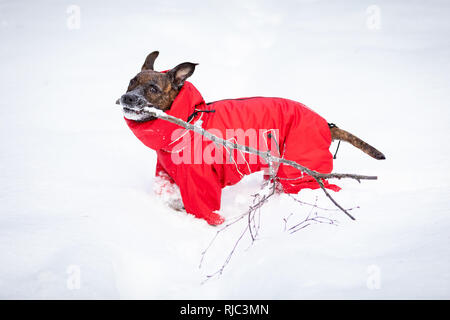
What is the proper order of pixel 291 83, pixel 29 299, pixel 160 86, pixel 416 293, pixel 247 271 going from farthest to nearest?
pixel 291 83 < pixel 160 86 < pixel 247 271 < pixel 29 299 < pixel 416 293

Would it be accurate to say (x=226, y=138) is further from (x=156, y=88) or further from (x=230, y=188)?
(x=230, y=188)

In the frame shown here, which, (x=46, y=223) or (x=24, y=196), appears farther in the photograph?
(x=24, y=196)

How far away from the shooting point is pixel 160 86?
283 cm

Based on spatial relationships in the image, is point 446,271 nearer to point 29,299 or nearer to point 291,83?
point 29,299

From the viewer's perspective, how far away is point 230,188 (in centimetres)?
372

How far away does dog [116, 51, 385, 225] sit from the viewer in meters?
2.79

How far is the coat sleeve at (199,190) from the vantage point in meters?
2.88

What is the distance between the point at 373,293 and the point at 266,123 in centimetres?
197

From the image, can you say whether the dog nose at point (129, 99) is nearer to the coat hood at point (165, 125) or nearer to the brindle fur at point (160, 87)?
the brindle fur at point (160, 87)

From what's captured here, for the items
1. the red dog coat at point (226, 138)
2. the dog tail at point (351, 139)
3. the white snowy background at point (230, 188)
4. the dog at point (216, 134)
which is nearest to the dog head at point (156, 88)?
the dog at point (216, 134)

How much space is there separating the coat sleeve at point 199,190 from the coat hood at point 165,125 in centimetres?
36

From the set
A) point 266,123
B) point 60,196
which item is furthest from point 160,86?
point 60,196

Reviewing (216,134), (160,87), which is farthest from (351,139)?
(160,87)
